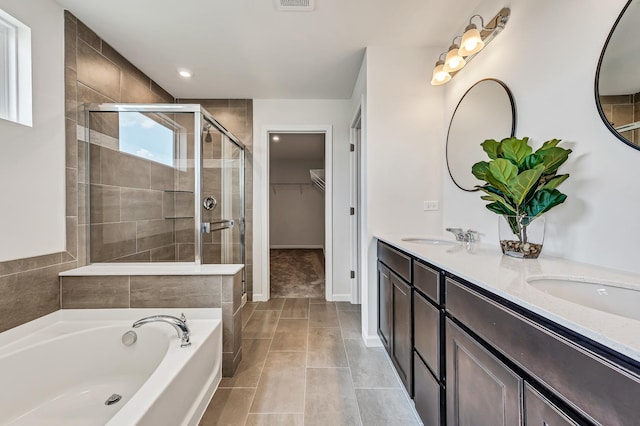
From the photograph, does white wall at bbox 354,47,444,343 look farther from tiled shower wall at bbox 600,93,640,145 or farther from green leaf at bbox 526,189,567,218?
tiled shower wall at bbox 600,93,640,145

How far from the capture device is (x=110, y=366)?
1479 millimetres

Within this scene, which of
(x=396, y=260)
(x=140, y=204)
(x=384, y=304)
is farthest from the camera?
(x=140, y=204)

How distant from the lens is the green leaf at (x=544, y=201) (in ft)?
3.48

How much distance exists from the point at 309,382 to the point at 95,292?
1546 mm

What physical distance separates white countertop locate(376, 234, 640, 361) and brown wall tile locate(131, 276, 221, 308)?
1.28 m

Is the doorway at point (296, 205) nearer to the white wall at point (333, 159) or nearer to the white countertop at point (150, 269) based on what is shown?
the white wall at point (333, 159)

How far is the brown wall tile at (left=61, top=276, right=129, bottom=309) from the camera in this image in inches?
65.7

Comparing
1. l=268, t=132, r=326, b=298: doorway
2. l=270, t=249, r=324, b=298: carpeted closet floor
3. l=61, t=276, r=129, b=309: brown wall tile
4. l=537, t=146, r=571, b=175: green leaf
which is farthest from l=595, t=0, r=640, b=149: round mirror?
l=268, t=132, r=326, b=298: doorway

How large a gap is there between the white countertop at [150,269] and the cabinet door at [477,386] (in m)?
1.33

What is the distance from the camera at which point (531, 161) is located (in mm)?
1107

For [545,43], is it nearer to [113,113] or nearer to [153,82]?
[113,113]

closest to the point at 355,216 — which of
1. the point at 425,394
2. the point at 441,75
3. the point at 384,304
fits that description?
the point at 384,304

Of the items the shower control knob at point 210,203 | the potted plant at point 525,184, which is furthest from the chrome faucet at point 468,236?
the shower control knob at point 210,203

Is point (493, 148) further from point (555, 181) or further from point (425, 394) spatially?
point (425, 394)
